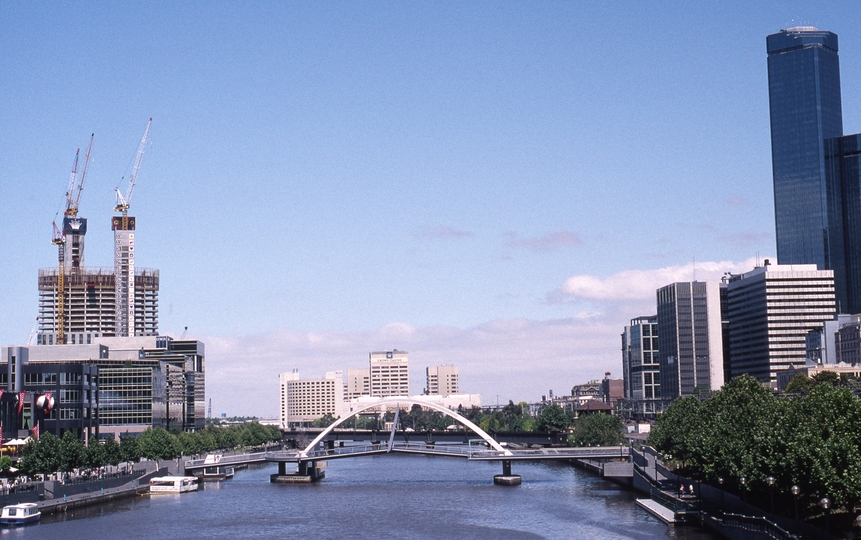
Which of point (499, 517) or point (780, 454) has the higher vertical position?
point (780, 454)

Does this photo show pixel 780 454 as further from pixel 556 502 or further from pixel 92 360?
pixel 92 360

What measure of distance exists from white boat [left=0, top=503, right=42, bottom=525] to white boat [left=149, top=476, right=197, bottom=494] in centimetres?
3370

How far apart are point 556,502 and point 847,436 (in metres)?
53.2

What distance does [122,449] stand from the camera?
477 ft

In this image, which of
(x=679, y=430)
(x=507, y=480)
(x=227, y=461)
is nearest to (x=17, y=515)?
(x=227, y=461)

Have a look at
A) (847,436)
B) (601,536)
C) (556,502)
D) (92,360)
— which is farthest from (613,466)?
(92,360)

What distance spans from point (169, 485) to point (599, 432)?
2782 inches

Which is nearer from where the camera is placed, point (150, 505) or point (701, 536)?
point (701, 536)

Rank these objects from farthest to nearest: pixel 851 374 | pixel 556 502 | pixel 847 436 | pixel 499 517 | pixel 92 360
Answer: pixel 851 374 < pixel 92 360 < pixel 556 502 < pixel 499 517 < pixel 847 436

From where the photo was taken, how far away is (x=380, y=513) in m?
110

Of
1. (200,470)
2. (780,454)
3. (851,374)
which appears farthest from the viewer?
(851,374)

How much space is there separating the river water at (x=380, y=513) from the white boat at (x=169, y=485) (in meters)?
2.20

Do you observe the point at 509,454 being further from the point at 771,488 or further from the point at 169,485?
the point at 771,488

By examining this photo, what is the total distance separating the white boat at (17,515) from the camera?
100312 millimetres
